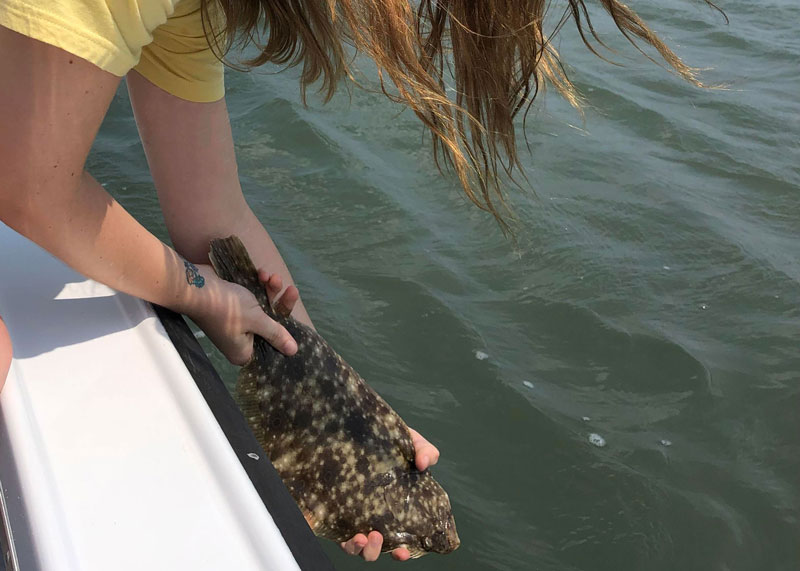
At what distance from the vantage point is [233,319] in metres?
2.32

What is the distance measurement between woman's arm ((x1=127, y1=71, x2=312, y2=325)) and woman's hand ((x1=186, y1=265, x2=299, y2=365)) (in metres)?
0.19

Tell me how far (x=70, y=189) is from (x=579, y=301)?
116 inches

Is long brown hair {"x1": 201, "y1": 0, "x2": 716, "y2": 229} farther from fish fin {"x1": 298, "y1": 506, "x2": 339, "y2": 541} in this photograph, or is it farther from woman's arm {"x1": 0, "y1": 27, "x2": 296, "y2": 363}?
fish fin {"x1": 298, "y1": 506, "x2": 339, "y2": 541}

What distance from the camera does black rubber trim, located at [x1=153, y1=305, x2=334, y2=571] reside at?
4.85 feet

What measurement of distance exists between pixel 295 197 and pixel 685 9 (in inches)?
195

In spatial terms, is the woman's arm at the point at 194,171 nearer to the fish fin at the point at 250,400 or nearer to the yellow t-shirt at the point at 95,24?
the fish fin at the point at 250,400

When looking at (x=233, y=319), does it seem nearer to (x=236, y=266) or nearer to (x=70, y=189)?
(x=236, y=266)

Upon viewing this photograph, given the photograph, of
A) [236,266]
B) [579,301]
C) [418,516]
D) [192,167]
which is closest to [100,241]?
[236,266]

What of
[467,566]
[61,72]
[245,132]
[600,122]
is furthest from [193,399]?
[600,122]

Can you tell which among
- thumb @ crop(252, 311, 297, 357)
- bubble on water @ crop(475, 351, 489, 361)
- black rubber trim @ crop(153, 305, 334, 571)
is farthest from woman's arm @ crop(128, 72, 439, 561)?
→ bubble on water @ crop(475, 351, 489, 361)

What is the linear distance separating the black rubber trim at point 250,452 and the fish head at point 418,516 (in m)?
0.81

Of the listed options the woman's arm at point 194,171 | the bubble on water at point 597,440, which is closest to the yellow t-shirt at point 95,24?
the woman's arm at point 194,171

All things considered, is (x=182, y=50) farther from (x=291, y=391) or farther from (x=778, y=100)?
(x=778, y=100)

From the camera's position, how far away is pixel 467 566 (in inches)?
114
